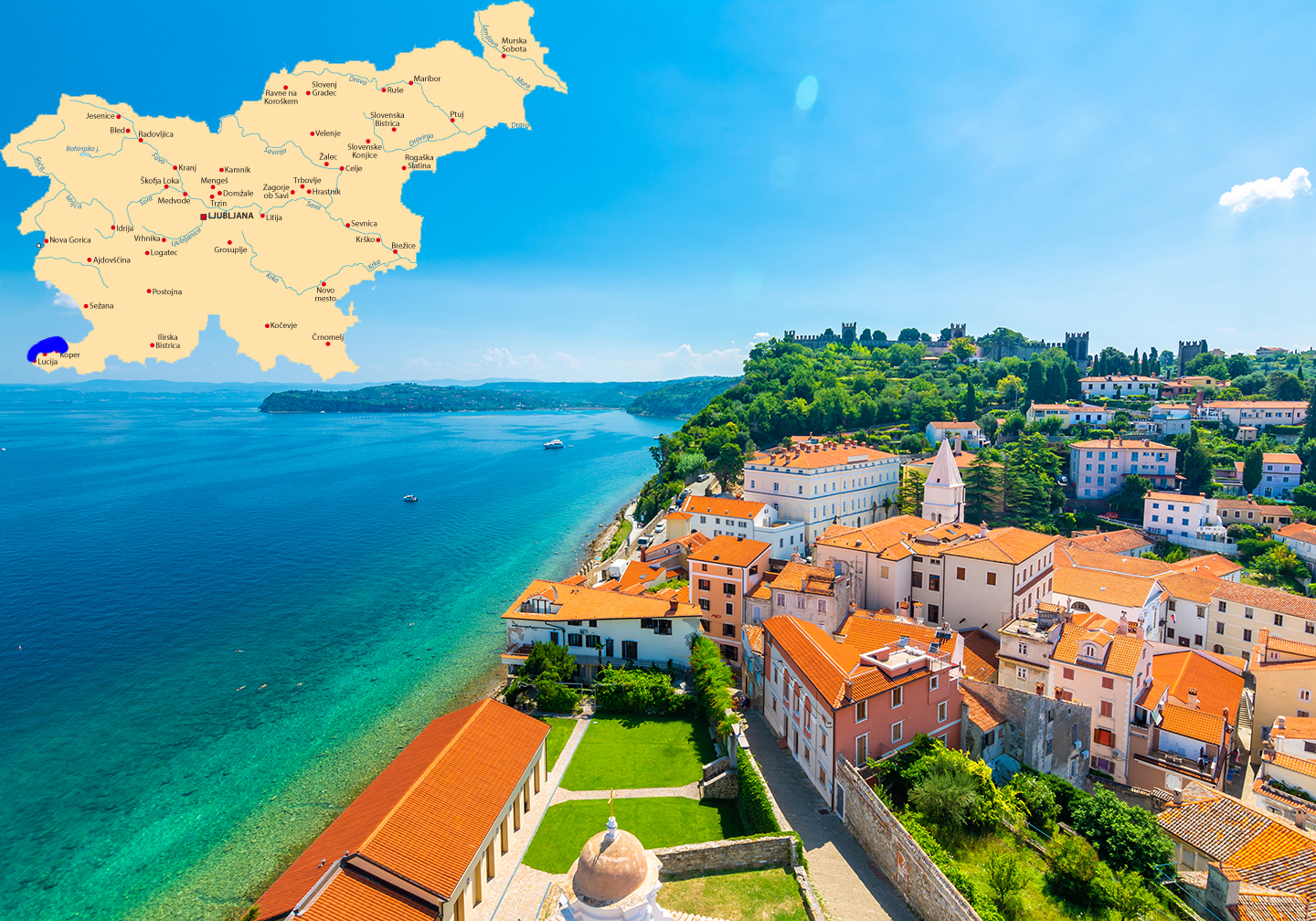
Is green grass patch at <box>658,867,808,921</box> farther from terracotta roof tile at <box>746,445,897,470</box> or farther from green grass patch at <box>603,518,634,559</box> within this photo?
green grass patch at <box>603,518,634,559</box>

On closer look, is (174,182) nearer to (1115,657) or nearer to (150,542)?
(1115,657)

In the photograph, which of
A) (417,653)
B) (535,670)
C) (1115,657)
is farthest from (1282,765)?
(417,653)

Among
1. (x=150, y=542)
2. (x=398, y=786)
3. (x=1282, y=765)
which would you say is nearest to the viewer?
(x=398, y=786)

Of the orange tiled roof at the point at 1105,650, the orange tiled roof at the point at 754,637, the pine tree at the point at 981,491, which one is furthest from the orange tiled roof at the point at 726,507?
the pine tree at the point at 981,491

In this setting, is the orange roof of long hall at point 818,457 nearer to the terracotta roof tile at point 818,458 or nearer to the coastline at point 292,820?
the terracotta roof tile at point 818,458

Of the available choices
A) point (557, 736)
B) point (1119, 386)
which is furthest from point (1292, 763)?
point (1119, 386)

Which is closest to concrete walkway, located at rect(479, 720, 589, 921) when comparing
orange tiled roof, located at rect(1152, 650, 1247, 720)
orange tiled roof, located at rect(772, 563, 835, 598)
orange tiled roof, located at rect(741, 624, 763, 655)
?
orange tiled roof, located at rect(741, 624, 763, 655)

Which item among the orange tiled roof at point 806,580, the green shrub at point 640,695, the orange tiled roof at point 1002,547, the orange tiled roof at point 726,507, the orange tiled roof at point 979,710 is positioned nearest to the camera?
the orange tiled roof at point 979,710
